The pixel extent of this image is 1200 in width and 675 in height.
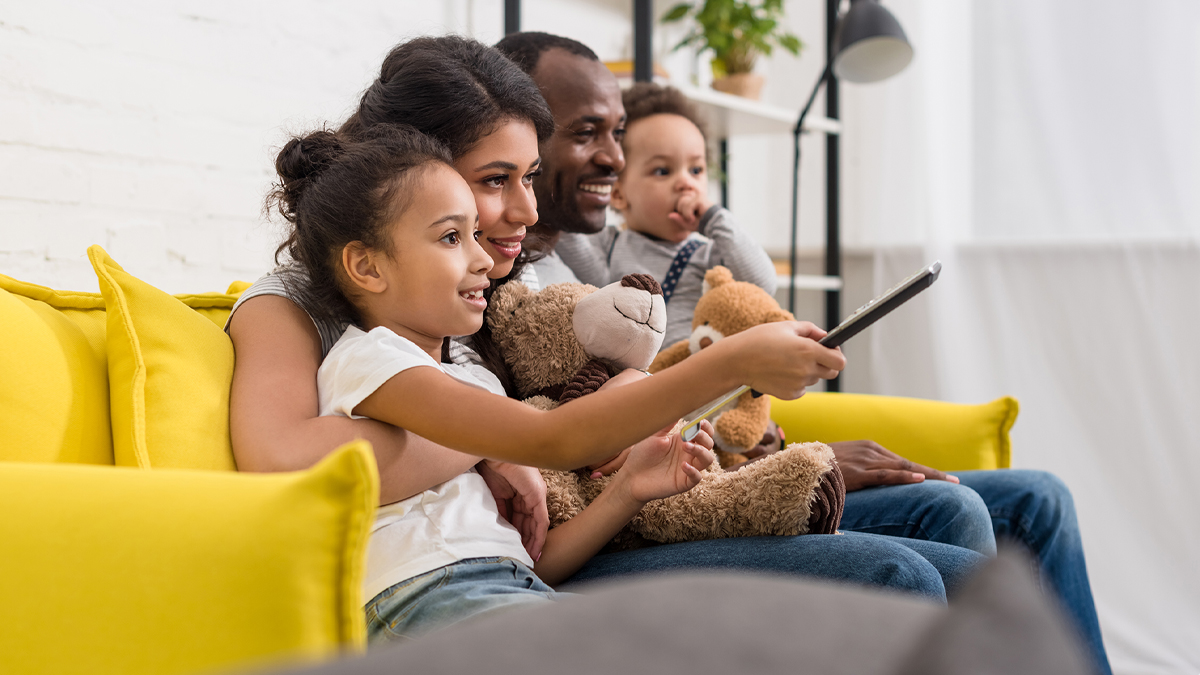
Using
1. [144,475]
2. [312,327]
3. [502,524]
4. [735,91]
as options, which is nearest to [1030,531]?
[502,524]

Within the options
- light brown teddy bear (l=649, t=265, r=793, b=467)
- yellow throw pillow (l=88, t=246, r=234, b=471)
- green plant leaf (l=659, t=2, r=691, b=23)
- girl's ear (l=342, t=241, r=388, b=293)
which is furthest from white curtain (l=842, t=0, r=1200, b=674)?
yellow throw pillow (l=88, t=246, r=234, b=471)

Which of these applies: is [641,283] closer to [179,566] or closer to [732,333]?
[732,333]

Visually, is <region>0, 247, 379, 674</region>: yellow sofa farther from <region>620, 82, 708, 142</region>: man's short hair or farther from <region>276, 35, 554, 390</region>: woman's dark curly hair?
<region>620, 82, 708, 142</region>: man's short hair

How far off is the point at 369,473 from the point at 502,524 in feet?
1.31

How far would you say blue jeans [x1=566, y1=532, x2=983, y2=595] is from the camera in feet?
2.71

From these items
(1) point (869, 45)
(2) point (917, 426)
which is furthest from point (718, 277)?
(1) point (869, 45)

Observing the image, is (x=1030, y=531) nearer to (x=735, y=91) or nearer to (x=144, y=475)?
(x=144, y=475)

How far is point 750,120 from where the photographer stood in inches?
91.8

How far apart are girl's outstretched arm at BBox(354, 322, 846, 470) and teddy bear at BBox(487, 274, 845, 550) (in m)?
0.15

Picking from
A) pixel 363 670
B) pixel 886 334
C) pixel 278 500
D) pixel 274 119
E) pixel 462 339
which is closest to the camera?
pixel 363 670

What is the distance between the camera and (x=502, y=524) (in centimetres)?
86

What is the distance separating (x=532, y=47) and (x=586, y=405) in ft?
2.97

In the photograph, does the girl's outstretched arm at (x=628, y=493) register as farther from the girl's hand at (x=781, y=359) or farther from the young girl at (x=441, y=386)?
the girl's hand at (x=781, y=359)

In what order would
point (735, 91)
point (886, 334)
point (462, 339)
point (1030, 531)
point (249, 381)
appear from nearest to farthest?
point (249, 381)
point (462, 339)
point (1030, 531)
point (735, 91)
point (886, 334)
